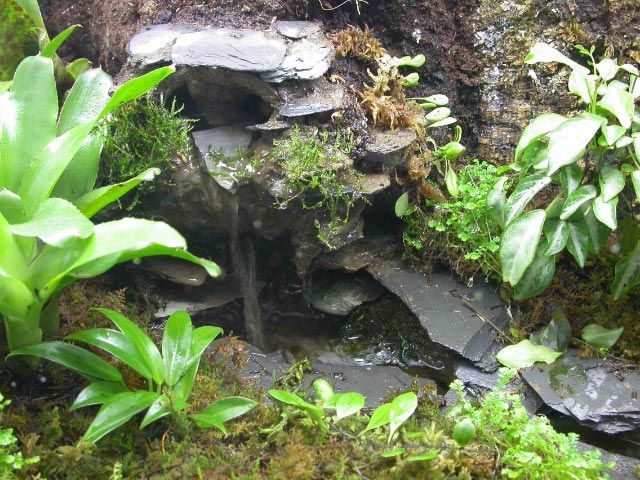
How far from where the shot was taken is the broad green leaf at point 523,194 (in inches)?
118

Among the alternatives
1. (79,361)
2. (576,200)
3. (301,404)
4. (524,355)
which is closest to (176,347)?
(79,361)

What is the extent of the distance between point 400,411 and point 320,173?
1.30m

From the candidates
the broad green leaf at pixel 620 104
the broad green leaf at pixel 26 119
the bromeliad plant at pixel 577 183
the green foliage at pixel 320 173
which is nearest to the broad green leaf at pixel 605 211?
the bromeliad plant at pixel 577 183

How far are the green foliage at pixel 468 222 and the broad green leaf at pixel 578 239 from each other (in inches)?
17.3

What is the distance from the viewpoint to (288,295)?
395 centimetres

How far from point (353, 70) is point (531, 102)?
1.14m

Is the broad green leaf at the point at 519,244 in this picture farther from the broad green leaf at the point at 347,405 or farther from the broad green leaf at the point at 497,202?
the broad green leaf at the point at 347,405

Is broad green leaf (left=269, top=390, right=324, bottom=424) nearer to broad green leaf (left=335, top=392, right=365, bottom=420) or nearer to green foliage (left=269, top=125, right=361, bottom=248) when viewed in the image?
broad green leaf (left=335, top=392, right=365, bottom=420)

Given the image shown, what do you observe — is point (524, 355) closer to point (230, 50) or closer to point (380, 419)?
point (380, 419)

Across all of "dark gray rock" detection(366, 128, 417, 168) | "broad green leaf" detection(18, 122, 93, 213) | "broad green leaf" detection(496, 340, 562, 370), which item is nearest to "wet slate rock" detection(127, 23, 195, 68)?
"broad green leaf" detection(18, 122, 93, 213)

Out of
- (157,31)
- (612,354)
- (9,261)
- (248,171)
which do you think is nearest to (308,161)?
(248,171)

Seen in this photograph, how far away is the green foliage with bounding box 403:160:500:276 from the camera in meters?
3.38

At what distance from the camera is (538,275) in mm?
3018

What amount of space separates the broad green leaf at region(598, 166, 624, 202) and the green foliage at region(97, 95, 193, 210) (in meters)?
2.11
